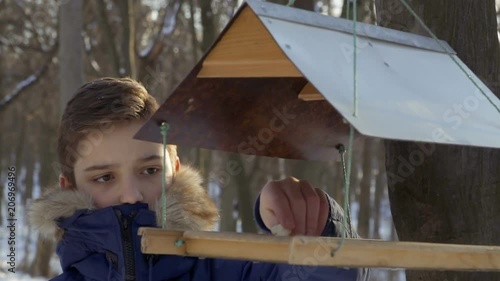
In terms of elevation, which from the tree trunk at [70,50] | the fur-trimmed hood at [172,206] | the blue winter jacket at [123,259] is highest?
the tree trunk at [70,50]

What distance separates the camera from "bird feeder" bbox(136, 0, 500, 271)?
1.46 m

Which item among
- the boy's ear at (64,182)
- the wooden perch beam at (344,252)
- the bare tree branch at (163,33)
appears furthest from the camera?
the bare tree branch at (163,33)

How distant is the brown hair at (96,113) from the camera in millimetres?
2225

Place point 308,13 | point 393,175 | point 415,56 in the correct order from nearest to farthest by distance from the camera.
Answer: point 308,13 < point 415,56 < point 393,175

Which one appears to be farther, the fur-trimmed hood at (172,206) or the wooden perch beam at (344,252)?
the fur-trimmed hood at (172,206)

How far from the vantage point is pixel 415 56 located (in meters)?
1.75

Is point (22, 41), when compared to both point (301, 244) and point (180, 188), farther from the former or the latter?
point (301, 244)

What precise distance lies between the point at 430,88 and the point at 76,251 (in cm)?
114

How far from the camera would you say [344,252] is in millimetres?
1423

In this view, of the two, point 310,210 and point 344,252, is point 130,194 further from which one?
point 344,252

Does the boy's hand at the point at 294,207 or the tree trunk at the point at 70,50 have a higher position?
the tree trunk at the point at 70,50

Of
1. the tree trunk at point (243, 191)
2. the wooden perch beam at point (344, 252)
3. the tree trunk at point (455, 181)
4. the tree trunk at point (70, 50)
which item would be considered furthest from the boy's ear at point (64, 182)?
the tree trunk at point (243, 191)

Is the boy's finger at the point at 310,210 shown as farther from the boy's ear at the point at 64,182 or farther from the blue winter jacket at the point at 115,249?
the boy's ear at the point at 64,182

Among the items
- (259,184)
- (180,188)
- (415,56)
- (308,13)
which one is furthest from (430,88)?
(259,184)
